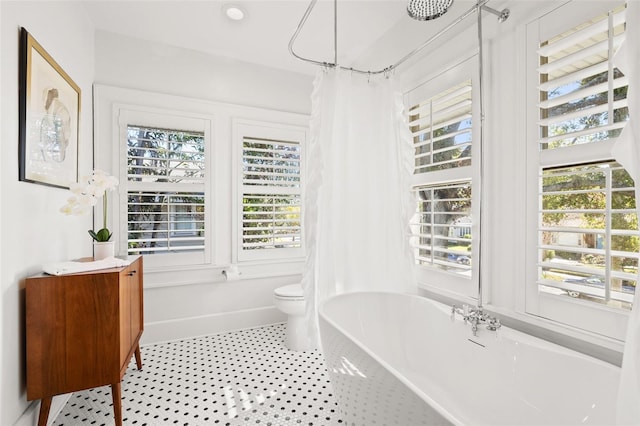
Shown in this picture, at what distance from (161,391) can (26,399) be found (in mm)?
653

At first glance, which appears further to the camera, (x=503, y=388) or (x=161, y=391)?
(x=161, y=391)

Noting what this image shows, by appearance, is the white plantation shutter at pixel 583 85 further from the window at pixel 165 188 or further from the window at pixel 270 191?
the window at pixel 165 188

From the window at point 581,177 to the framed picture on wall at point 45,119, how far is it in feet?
8.21

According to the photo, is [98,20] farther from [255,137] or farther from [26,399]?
[26,399]

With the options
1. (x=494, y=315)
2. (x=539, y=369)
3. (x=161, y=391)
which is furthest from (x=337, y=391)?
(x=161, y=391)

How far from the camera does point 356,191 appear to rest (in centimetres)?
205

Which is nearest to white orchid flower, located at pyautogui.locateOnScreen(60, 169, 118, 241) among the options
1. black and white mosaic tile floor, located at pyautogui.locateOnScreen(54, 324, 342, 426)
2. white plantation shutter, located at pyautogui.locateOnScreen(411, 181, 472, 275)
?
black and white mosaic tile floor, located at pyautogui.locateOnScreen(54, 324, 342, 426)

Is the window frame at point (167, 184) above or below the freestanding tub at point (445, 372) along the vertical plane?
above

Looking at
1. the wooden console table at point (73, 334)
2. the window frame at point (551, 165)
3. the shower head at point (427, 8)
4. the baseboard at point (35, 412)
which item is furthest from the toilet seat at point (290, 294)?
the shower head at point (427, 8)

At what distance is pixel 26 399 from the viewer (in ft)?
4.88

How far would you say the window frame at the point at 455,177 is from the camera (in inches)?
73.7

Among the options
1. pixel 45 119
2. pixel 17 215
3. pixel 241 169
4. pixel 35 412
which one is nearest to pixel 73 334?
pixel 35 412

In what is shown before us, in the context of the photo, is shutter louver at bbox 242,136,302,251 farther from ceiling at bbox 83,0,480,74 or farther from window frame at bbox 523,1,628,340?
window frame at bbox 523,1,628,340

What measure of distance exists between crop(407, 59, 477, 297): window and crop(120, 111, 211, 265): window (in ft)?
6.17
